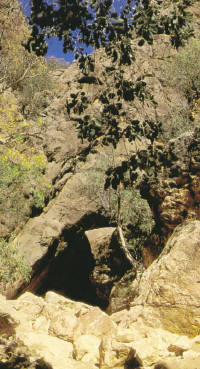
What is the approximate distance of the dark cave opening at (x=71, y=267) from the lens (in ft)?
64.3

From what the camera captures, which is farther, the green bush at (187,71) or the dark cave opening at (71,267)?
the green bush at (187,71)

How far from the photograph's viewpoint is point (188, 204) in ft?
30.7

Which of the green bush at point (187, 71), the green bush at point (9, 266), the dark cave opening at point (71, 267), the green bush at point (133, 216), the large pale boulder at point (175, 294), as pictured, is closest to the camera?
the large pale boulder at point (175, 294)

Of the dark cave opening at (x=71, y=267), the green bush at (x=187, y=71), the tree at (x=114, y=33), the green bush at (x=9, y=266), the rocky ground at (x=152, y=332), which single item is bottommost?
the dark cave opening at (x=71, y=267)

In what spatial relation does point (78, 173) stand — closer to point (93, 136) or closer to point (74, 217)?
point (74, 217)

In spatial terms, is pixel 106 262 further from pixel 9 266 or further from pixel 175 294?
pixel 175 294

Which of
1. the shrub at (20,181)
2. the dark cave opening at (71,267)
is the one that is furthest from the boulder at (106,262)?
the shrub at (20,181)

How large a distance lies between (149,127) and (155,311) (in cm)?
385

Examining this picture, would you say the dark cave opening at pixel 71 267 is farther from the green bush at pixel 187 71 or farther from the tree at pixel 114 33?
the tree at pixel 114 33

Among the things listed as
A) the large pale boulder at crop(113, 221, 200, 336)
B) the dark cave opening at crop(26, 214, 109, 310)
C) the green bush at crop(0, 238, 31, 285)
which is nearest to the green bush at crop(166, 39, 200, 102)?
the dark cave opening at crop(26, 214, 109, 310)

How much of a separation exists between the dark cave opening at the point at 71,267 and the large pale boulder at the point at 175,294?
513 inches

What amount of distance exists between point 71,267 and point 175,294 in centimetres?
1808

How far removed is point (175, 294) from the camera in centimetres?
594

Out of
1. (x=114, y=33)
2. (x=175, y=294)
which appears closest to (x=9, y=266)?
(x=175, y=294)
